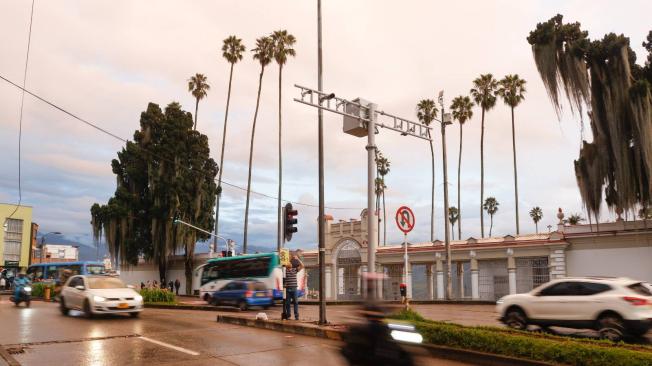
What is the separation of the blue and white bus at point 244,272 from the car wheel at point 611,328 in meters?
15.6

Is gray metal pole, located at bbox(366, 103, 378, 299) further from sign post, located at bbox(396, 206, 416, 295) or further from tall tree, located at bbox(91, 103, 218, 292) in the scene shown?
tall tree, located at bbox(91, 103, 218, 292)

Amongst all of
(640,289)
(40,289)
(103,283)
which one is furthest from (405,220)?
(40,289)

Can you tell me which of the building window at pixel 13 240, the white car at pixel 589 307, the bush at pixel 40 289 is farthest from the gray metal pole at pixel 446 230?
the building window at pixel 13 240

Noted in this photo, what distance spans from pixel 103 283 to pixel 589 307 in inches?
564

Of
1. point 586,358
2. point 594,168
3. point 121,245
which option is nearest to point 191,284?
point 121,245

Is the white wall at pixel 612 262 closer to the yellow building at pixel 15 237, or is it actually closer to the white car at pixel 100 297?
the white car at pixel 100 297

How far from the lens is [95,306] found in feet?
51.9

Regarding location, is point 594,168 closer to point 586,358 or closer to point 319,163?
point 319,163

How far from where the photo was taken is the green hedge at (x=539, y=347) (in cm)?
786

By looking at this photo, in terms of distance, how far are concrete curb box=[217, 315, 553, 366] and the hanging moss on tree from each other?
17613 millimetres

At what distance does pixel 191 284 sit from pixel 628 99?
3658cm

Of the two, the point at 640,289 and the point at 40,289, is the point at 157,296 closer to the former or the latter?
the point at 40,289

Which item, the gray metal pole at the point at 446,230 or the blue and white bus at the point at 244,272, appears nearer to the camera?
the blue and white bus at the point at 244,272

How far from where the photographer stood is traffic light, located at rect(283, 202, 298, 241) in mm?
14531
